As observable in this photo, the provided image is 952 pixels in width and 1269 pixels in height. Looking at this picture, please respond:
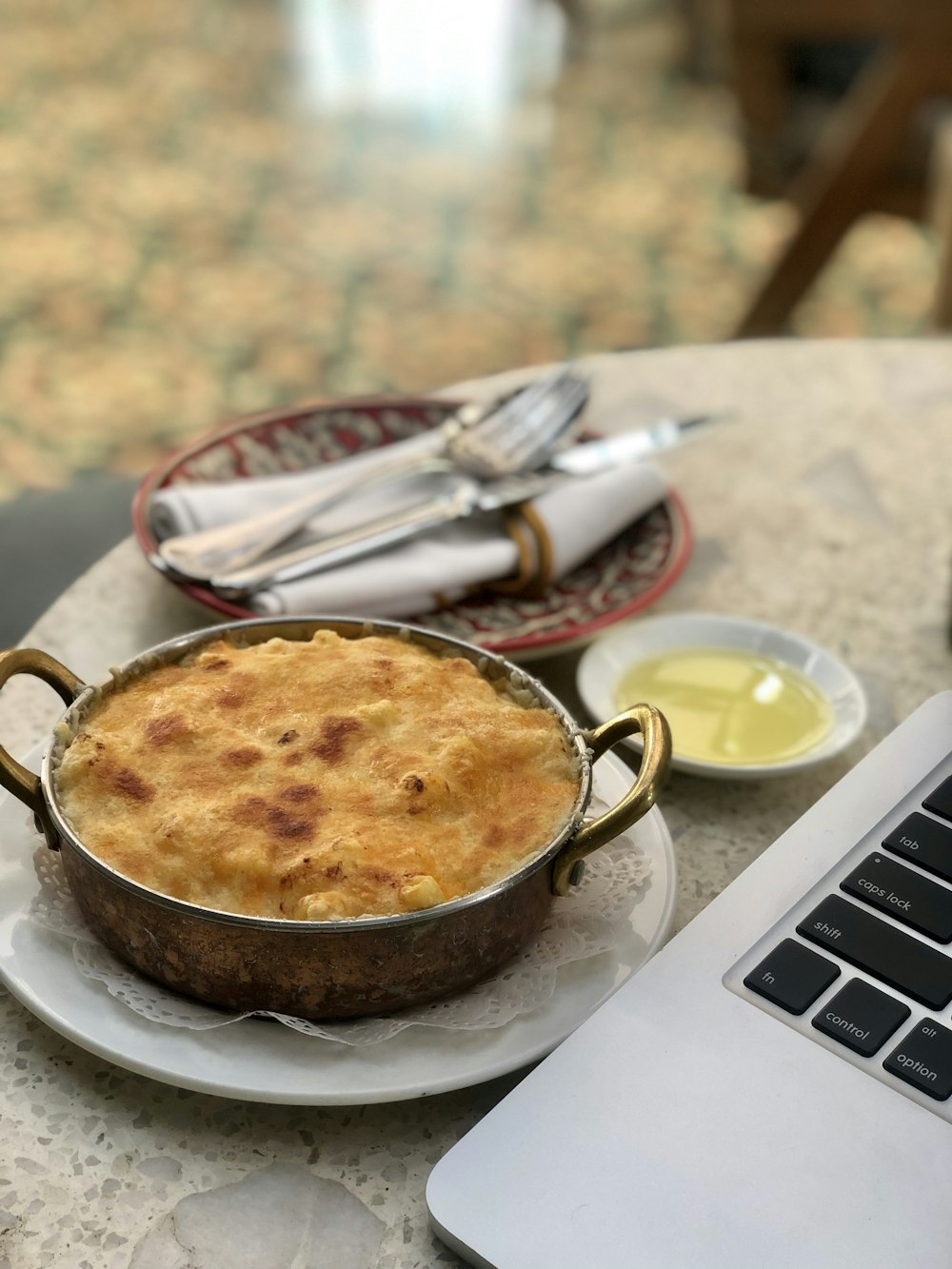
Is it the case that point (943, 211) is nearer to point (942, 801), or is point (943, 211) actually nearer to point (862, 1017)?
point (942, 801)

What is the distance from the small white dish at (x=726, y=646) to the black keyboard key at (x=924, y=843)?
117mm

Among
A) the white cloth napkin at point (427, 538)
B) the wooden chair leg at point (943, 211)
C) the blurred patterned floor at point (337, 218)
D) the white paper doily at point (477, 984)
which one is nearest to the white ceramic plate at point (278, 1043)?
the white paper doily at point (477, 984)

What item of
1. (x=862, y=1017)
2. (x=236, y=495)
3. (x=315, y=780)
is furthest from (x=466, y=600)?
(x=862, y=1017)

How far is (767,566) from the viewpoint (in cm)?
95

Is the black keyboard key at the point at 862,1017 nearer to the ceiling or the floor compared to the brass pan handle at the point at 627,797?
nearer to the floor

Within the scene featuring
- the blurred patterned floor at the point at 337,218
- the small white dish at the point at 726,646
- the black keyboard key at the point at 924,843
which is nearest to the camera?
the black keyboard key at the point at 924,843

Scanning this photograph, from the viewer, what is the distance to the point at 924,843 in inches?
22.5

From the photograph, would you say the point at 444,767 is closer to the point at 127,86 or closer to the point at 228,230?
the point at 228,230

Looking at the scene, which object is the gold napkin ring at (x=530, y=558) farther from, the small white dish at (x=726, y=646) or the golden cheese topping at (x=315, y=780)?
the golden cheese topping at (x=315, y=780)

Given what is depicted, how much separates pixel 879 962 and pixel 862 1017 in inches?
1.0

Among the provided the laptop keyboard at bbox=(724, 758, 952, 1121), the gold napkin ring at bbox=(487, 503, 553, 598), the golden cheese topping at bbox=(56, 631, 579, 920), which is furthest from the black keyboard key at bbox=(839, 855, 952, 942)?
the gold napkin ring at bbox=(487, 503, 553, 598)

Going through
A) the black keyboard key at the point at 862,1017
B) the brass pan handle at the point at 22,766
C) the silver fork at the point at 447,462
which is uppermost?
the brass pan handle at the point at 22,766

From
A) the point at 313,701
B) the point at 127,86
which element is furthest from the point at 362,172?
the point at 313,701

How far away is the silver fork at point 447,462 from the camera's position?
830 mm
